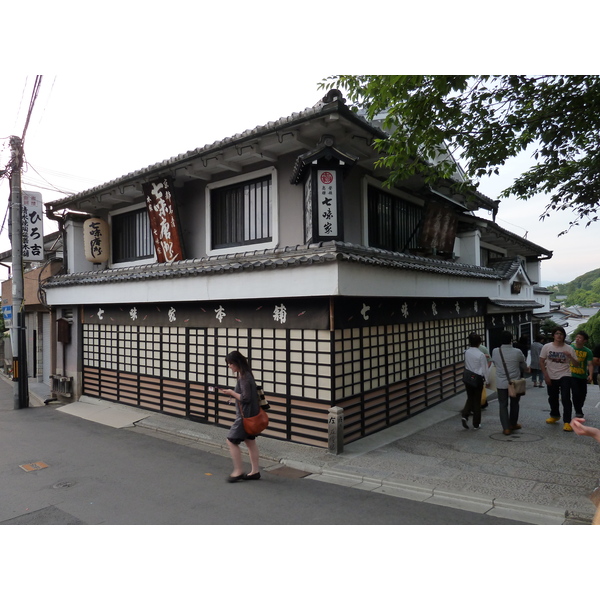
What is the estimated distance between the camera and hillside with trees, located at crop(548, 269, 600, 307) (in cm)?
8145

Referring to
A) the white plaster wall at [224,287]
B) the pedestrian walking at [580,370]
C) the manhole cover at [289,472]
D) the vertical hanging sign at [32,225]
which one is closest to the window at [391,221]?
the white plaster wall at [224,287]

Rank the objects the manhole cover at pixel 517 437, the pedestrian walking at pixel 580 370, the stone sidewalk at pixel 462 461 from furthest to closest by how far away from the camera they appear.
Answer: the pedestrian walking at pixel 580 370
the manhole cover at pixel 517 437
the stone sidewalk at pixel 462 461

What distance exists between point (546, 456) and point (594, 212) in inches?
249

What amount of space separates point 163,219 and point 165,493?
7.48 m

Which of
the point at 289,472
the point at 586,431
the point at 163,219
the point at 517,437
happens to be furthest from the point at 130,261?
the point at 586,431

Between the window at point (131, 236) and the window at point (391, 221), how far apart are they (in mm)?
6898

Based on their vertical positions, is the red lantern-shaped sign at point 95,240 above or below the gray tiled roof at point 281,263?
above

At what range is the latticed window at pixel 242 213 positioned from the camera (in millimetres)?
10359

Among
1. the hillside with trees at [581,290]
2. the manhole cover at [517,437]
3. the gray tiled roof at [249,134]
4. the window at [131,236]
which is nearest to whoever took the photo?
the gray tiled roof at [249,134]

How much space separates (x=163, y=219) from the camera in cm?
1180

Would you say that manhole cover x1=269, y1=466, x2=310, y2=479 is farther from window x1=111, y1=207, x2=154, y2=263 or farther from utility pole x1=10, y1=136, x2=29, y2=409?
utility pole x1=10, y1=136, x2=29, y2=409

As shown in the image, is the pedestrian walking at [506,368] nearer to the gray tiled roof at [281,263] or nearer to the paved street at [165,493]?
the gray tiled roof at [281,263]

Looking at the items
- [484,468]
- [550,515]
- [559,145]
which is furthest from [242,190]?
[550,515]

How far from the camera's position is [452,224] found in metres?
13.3
